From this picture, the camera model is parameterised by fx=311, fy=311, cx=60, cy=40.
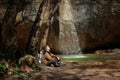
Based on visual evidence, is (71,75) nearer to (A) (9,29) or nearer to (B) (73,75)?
(B) (73,75)

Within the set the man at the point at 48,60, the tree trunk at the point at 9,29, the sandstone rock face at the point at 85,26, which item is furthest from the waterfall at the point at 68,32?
the tree trunk at the point at 9,29

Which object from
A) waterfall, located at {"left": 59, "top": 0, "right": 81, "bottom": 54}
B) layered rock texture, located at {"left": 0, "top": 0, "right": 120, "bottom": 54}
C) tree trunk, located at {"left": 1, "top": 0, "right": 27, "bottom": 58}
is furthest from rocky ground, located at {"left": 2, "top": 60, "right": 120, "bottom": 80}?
waterfall, located at {"left": 59, "top": 0, "right": 81, "bottom": 54}

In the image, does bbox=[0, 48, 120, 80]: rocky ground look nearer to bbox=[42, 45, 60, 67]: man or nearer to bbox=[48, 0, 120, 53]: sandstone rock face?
bbox=[42, 45, 60, 67]: man

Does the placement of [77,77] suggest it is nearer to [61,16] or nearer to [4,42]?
[4,42]

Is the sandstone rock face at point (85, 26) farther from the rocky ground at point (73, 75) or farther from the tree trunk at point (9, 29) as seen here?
the tree trunk at point (9, 29)

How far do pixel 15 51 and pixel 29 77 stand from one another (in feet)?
4.26

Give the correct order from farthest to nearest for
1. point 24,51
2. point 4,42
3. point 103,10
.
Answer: point 103,10, point 24,51, point 4,42

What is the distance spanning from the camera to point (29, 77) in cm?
880

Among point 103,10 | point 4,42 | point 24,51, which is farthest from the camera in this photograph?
point 103,10

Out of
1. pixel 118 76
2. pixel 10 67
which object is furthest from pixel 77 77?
pixel 10 67

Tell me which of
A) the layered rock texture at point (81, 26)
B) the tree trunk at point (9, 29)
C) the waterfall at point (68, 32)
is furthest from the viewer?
the waterfall at point (68, 32)

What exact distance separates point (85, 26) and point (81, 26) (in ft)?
0.87

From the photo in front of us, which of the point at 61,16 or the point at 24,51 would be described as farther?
the point at 61,16

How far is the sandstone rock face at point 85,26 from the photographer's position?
65.0ft
